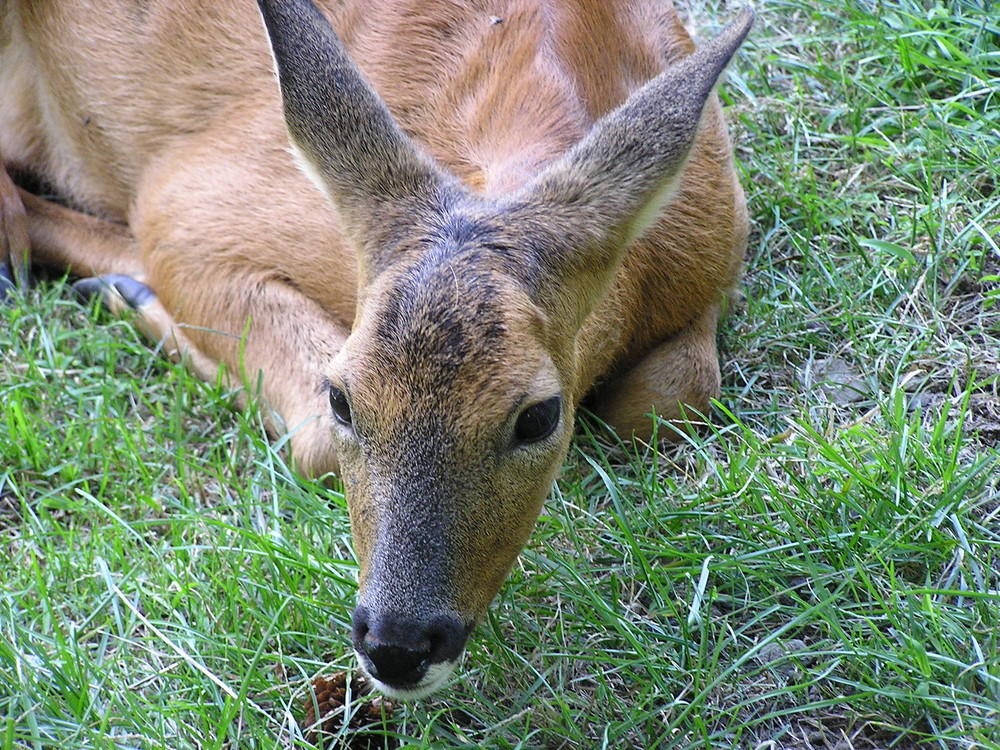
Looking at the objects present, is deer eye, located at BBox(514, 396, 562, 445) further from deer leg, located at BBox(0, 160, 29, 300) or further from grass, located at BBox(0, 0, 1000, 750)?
deer leg, located at BBox(0, 160, 29, 300)

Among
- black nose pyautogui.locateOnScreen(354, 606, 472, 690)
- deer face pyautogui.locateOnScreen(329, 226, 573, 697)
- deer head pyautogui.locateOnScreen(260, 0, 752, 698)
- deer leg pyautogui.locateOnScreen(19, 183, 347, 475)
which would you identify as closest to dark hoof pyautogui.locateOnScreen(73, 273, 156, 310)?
deer leg pyautogui.locateOnScreen(19, 183, 347, 475)

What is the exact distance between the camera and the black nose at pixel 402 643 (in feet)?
9.77

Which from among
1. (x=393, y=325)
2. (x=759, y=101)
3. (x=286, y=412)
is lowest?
(x=286, y=412)

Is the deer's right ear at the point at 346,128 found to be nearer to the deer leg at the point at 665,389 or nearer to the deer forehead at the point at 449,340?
the deer forehead at the point at 449,340

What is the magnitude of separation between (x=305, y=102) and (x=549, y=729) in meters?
1.87

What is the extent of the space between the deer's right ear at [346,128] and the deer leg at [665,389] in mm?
1247

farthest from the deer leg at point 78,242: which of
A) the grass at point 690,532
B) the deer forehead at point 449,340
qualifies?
the deer forehead at point 449,340

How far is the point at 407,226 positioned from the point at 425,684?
1.24m

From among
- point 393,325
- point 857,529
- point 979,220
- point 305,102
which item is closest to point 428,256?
point 393,325

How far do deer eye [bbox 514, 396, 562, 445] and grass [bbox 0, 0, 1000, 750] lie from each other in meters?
0.63

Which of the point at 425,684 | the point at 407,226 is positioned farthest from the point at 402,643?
the point at 407,226

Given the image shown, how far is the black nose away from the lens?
9.77ft

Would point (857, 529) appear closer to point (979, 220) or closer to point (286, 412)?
point (979, 220)

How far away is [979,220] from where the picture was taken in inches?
187
